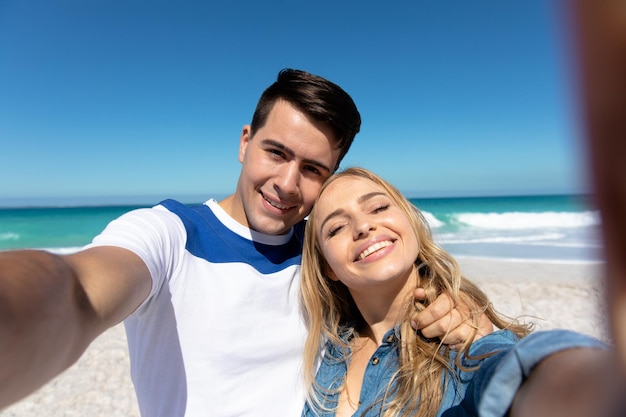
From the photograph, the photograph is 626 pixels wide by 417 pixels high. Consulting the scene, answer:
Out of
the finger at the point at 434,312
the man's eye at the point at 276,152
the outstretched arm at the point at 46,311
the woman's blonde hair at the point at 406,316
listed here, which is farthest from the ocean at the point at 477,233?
the outstretched arm at the point at 46,311

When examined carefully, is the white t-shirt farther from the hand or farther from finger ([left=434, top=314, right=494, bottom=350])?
finger ([left=434, top=314, right=494, bottom=350])

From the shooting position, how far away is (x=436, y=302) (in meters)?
2.04

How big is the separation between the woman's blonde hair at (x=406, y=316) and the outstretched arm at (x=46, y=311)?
1.24 m

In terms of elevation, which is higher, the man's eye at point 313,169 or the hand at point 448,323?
the man's eye at point 313,169

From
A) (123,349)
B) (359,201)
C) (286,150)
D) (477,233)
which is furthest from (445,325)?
(477,233)

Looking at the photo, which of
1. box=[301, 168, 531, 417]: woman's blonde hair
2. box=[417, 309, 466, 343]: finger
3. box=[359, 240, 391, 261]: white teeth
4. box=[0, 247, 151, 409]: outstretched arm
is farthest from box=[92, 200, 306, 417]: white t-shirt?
box=[417, 309, 466, 343]: finger

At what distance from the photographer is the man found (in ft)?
3.43

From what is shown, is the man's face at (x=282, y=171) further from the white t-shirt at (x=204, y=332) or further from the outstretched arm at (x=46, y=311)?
the outstretched arm at (x=46, y=311)

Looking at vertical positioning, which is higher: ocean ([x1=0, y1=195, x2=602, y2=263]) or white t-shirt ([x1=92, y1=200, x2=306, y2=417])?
white t-shirt ([x1=92, y1=200, x2=306, y2=417])

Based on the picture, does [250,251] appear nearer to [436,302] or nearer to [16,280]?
[436,302]

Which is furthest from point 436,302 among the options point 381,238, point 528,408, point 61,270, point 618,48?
point 618,48

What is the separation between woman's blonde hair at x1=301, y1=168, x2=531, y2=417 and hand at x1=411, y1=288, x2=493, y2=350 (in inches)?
1.4

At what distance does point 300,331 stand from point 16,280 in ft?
5.40

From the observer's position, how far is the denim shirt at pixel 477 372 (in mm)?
854
